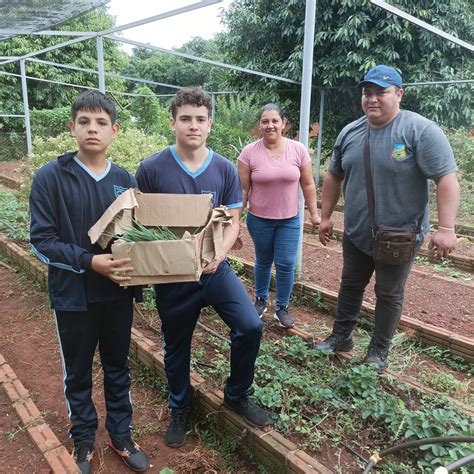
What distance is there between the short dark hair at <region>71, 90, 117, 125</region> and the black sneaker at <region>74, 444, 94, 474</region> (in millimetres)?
1686

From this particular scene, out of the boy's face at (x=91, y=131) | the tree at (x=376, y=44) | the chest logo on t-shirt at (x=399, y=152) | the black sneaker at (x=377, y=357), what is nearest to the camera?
the boy's face at (x=91, y=131)

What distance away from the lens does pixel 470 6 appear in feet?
29.2

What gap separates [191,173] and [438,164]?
4.73 ft

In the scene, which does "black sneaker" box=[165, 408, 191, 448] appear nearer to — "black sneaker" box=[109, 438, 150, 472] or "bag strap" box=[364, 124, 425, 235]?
"black sneaker" box=[109, 438, 150, 472]

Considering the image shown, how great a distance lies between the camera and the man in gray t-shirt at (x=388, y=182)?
257cm

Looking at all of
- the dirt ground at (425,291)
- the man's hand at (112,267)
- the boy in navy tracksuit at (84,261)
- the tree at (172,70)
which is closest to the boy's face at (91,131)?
the boy in navy tracksuit at (84,261)

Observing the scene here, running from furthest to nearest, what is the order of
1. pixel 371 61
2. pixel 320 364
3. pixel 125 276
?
pixel 371 61
pixel 320 364
pixel 125 276

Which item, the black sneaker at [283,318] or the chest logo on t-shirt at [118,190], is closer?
the chest logo on t-shirt at [118,190]

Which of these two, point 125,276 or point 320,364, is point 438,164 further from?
point 125,276

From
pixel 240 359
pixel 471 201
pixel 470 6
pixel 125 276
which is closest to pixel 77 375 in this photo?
pixel 125 276

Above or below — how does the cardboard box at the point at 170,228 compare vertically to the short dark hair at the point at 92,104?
below

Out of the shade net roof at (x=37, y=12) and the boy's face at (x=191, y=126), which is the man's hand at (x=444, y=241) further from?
the shade net roof at (x=37, y=12)

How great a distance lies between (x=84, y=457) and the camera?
2.26 m

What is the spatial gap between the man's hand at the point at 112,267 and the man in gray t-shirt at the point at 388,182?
167cm
